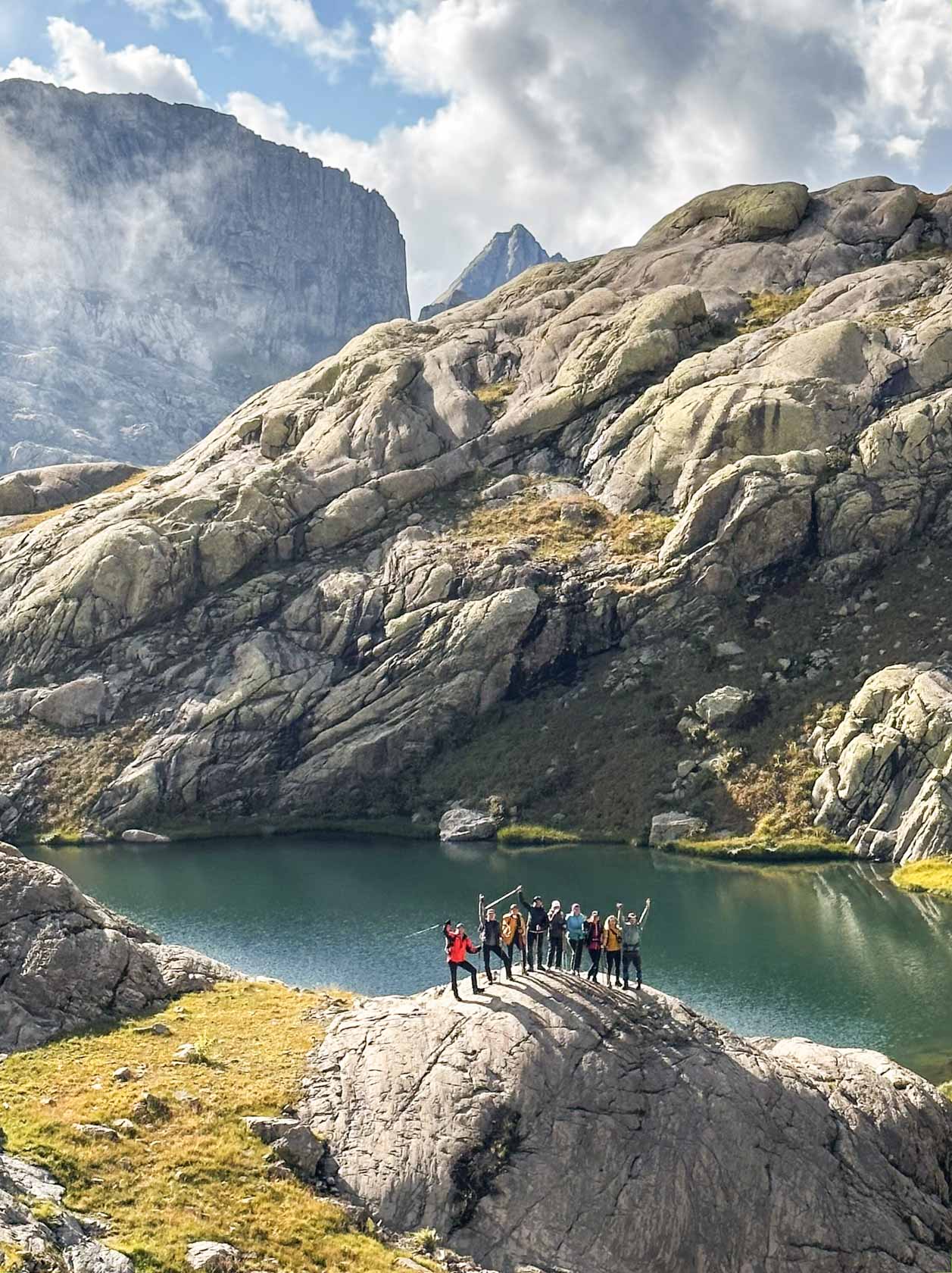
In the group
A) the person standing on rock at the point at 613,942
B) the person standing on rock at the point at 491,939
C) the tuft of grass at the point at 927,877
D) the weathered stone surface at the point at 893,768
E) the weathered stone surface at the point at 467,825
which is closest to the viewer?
the person standing on rock at the point at 491,939

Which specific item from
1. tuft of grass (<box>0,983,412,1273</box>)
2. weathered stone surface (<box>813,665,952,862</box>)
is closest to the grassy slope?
weathered stone surface (<box>813,665,952,862</box>)

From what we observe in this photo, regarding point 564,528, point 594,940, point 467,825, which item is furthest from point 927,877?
point 564,528

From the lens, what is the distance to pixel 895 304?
5187 inches

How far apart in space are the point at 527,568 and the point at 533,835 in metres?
31.5

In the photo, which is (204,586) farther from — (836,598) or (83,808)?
(836,598)

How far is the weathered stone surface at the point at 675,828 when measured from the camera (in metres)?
96.1

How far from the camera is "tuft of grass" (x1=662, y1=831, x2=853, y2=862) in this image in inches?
3524

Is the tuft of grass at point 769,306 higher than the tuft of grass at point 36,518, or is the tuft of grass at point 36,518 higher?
the tuft of grass at point 769,306

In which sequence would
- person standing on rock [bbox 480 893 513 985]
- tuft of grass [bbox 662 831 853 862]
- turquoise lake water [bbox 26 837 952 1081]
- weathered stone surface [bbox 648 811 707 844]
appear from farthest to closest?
weathered stone surface [bbox 648 811 707 844]
tuft of grass [bbox 662 831 853 862]
turquoise lake water [bbox 26 837 952 1081]
person standing on rock [bbox 480 893 513 985]

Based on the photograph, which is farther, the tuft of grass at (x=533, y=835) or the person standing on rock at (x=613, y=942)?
the tuft of grass at (x=533, y=835)

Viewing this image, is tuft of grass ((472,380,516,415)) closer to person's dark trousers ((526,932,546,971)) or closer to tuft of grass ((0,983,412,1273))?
person's dark trousers ((526,932,546,971))

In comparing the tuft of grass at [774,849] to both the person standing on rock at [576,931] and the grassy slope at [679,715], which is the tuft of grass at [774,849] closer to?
the grassy slope at [679,715]

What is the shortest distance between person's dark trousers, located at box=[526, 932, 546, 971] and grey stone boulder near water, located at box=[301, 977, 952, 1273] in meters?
1.71

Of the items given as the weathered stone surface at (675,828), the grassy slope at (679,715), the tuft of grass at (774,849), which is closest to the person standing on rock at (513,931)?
the tuft of grass at (774,849)
